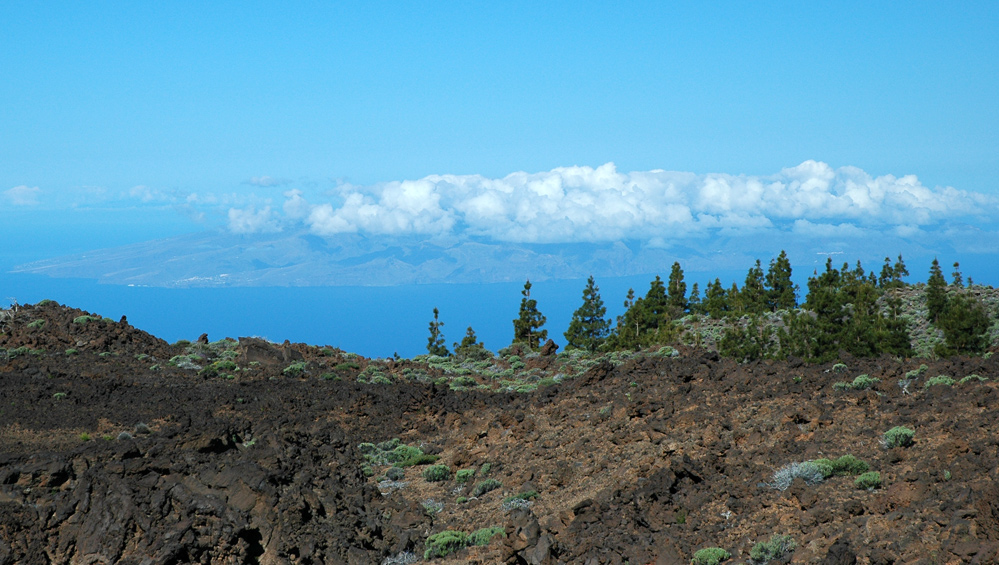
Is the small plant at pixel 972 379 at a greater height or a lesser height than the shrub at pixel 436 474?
greater

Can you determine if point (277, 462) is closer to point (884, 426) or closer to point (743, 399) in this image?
point (743, 399)

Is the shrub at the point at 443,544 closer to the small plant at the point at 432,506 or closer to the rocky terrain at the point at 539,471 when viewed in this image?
the rocky terrain at the point at 539,471

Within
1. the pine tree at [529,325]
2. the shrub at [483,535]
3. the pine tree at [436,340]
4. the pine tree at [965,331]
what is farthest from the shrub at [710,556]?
the pine tree at [436,340]

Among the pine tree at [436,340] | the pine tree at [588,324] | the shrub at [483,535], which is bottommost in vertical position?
the pine tree at [436,340]

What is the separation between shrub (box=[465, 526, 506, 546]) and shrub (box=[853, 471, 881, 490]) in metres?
5.17

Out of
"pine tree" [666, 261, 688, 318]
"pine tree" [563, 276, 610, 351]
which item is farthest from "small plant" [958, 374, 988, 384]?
"pine tree" [563, 276, 610, 351]

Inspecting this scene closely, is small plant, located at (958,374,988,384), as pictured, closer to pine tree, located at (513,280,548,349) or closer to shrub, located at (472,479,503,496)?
shrub, located at (472,479,503,496)

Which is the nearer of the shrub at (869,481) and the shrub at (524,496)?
the shrub at (869,481)

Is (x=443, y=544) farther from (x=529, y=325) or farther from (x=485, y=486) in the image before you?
(x=529, y=325)

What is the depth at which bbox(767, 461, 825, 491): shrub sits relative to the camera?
10883mm

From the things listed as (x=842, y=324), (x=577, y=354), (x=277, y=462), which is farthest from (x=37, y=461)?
(x=842, y=324)

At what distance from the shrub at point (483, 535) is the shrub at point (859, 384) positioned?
8.17 meters

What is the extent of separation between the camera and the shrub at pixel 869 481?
33.7ft

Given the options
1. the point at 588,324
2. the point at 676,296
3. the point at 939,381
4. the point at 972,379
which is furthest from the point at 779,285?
the point at 939,381
